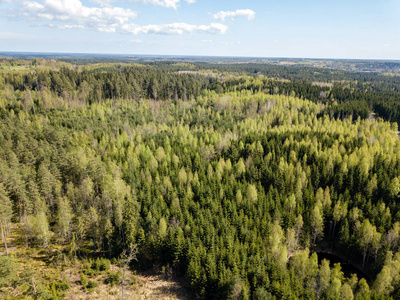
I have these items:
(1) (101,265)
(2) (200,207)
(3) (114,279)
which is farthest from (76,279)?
(2) (200,207)

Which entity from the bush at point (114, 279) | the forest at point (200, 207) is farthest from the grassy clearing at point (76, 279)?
the forest at point (200, 207)

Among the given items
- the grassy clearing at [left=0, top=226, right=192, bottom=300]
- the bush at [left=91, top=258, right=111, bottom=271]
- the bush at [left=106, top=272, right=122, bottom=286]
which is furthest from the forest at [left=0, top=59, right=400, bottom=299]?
the grassy clearing at [left=0, top=226, right=192, bottom=300]

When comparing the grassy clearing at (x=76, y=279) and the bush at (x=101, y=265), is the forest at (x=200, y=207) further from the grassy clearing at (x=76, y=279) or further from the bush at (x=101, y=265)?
the grassy clearing at (x=76, y=279)

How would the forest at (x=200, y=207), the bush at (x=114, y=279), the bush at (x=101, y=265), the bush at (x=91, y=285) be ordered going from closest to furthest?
the bush at (x=91, y=285)
the forest at (x=200, y=207)
the bush at (x=114, y=279)
the bush at (x=101, y=265)

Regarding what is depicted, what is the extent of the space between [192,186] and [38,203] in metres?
42.4

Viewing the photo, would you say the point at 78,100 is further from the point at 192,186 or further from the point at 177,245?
the point at 177,245

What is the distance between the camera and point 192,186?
78.9 m

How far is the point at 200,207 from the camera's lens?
69.9 metres

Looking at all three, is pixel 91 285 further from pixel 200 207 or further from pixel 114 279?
pixel 200 207

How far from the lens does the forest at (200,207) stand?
1822 inches

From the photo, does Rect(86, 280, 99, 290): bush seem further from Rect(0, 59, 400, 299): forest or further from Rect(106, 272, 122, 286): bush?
Rect(106, 272, 122, 286): bush

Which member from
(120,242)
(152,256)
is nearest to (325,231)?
(152,256)

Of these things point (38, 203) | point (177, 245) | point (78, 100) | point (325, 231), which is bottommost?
point (325, 231)

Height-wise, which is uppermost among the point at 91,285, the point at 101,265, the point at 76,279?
the point at 91,285
